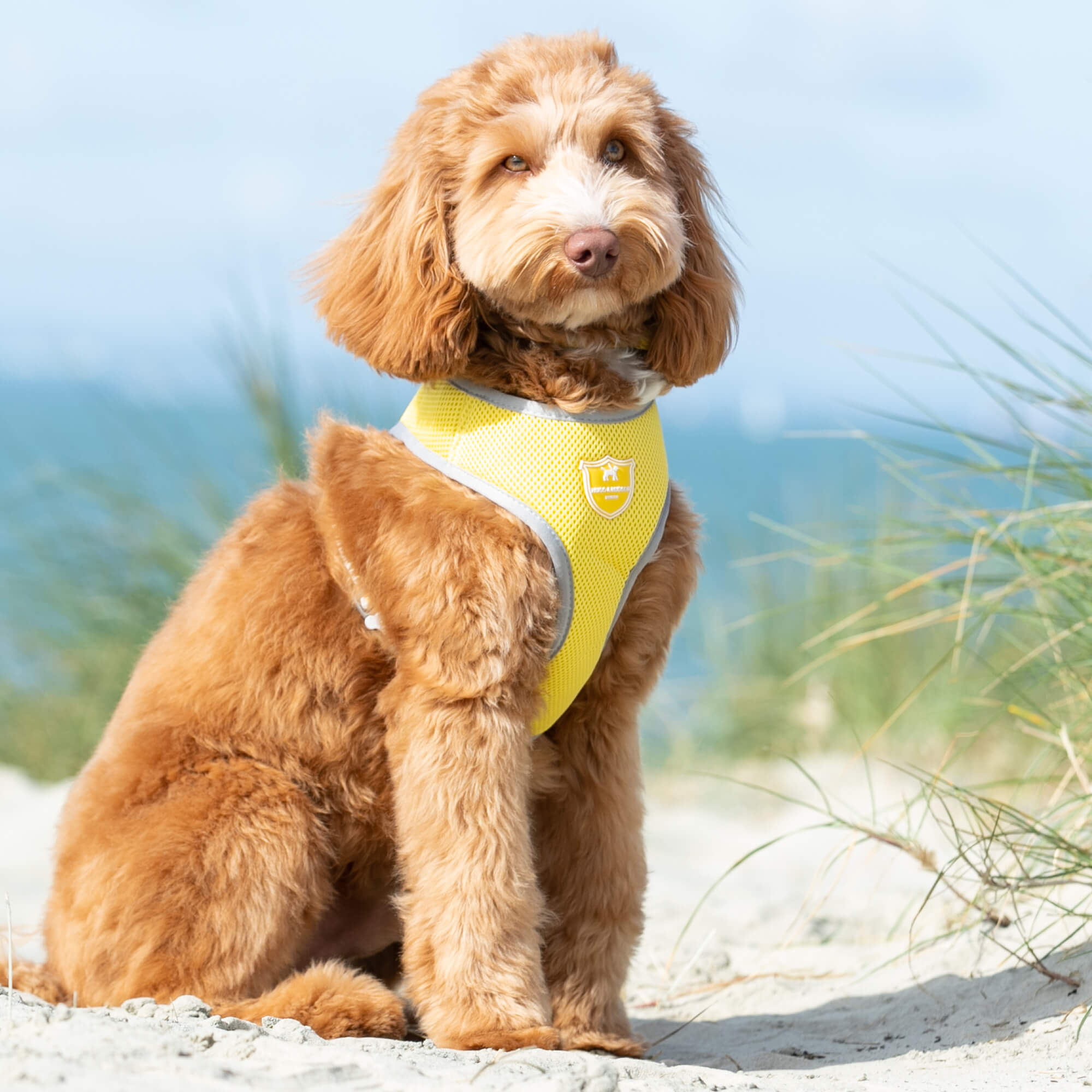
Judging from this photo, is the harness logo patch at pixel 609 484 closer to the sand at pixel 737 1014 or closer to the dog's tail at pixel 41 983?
the sand at pixel 737 1014

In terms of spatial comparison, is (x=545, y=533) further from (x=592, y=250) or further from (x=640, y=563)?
(x=592, y=250)

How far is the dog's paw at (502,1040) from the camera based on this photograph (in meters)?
2.83

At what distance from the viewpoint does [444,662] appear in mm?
2969

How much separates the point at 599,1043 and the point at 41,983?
1407mm

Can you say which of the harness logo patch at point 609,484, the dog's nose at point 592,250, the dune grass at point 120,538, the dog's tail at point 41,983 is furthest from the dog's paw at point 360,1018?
the dune grass at point 120,538

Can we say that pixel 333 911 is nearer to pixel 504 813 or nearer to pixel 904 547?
pixel 504 813

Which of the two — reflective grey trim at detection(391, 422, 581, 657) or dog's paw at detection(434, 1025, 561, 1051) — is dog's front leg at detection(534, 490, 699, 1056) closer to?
reflective grey trim at detection(391, 422, 581, 657)

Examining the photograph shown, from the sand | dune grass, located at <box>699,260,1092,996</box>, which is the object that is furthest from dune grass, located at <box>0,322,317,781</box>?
dune grass, located at <box>699,260,1092,996</box>

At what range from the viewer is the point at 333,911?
3.38m

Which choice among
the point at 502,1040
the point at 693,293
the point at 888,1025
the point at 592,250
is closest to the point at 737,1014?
the point at 888,1025

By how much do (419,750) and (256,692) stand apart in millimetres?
477

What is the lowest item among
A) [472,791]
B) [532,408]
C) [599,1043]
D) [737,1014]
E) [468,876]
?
[737,1014]

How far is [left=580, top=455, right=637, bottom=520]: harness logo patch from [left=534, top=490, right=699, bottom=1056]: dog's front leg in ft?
0.69

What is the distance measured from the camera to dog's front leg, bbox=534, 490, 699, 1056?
10.6 ft
